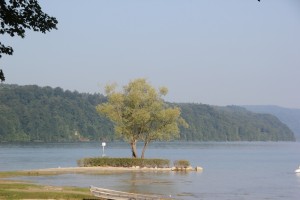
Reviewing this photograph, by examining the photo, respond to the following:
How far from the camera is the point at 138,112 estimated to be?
71312mm

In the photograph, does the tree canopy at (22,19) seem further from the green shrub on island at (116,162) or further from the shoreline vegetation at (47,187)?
the green shrub on island at (116,162)

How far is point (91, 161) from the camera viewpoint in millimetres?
67938

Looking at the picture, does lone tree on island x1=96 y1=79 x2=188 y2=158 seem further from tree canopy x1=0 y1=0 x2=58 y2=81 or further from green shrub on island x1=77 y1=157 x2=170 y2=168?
tree canopy x1=0 y1=0 x2=58 y2=81

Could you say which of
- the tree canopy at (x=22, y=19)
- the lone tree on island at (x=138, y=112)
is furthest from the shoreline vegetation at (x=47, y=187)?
the tree canopy at (x=22, y=19)

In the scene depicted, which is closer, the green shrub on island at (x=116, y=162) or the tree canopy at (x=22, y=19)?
the tree canopy at (x=22, y=19)

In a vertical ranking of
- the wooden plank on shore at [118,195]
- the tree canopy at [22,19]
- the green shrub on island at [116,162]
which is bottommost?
the wooden plank on shore at [118,195]

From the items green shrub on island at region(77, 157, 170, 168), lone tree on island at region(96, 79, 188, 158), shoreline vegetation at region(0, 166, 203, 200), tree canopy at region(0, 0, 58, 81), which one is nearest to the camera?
tree canopy at region(0, 0, 58, 81)

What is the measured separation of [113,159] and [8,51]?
2031 inches

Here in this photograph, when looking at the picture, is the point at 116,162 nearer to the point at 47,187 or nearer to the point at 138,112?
the point at 138,112

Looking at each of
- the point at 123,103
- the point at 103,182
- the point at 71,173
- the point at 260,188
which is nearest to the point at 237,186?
the point at 260,188

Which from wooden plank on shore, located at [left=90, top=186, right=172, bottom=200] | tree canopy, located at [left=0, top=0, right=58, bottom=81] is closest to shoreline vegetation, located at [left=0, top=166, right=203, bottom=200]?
wooden plank on shore, located at [left=90, top=186, right=172, bottom=200]

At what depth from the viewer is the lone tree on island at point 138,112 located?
7194cm

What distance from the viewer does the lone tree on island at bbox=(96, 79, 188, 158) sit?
236ft

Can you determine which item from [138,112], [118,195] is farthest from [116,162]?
[118,195]
